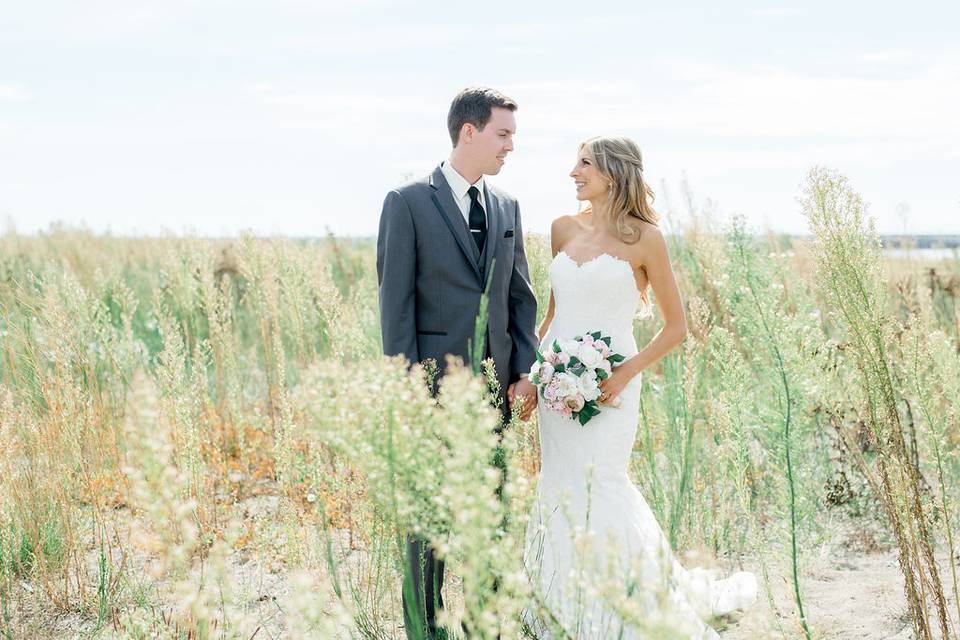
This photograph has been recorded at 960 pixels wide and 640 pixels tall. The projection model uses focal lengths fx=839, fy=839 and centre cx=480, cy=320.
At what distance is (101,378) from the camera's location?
19.6 ft

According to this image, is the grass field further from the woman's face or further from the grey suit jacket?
the woman's face

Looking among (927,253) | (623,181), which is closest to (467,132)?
(623,181)

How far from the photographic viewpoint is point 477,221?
3.56 m

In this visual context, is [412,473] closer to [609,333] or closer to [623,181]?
[609,333]

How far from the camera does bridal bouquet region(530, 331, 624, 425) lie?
11.2ft

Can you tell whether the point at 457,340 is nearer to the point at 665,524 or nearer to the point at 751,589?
the point at 665,524

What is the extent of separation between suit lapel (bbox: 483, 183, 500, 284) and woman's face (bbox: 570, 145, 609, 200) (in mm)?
487

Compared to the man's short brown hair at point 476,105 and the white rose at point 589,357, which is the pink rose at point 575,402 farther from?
the man's short brown hair at point 476,105

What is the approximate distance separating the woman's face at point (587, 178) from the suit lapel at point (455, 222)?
0.71 metres

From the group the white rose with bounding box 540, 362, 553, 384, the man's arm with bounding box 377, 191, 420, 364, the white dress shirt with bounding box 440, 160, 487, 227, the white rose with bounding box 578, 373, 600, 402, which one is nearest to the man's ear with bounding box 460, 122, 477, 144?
the white dress shirt with bounding box 440, 160, 487, 227

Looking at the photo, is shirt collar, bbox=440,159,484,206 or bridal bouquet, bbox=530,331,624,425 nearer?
bridal bouquet, bbox=530,331,624,425

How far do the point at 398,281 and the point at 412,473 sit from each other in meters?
1.55

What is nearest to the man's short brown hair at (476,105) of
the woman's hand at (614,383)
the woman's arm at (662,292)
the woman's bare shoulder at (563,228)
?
the woman's bare shoulder at (563,228)

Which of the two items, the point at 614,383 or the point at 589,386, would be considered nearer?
the point at 589,386
